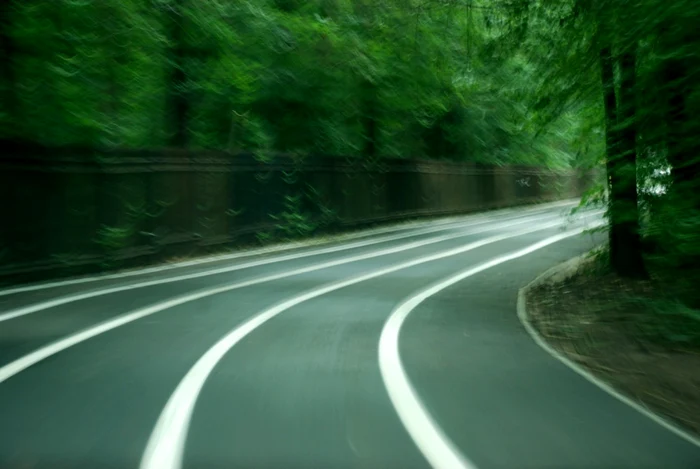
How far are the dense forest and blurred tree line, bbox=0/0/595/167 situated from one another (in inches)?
2.0

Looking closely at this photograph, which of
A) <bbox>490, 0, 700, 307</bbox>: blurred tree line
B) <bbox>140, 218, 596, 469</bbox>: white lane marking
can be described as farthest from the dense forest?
<bbox>140, 218, 596, 469</bbox>: white lane marking

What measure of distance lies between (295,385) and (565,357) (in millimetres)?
3273

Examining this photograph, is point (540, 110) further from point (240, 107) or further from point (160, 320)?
point (240, 107)

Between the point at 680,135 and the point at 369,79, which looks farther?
the point at 369,79

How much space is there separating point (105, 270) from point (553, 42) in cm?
1027

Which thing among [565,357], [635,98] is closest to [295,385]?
[565,357]

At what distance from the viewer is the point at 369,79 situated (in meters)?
27.8

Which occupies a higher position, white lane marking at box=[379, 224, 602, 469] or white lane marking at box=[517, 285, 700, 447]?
white lane marking at box=[379, 224, 602, 469]

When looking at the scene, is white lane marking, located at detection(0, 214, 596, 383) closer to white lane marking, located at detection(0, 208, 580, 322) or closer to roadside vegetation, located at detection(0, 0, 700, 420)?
white lane marking, located at detection(0, 208, 580, 322)

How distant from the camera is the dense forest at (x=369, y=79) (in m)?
9.73

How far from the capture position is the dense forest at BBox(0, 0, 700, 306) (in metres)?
9.73

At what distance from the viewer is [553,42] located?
1304cm

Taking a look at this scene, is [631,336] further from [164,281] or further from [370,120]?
[370,120]

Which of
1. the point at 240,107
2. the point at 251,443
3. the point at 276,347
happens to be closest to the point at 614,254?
the point at 276,347
